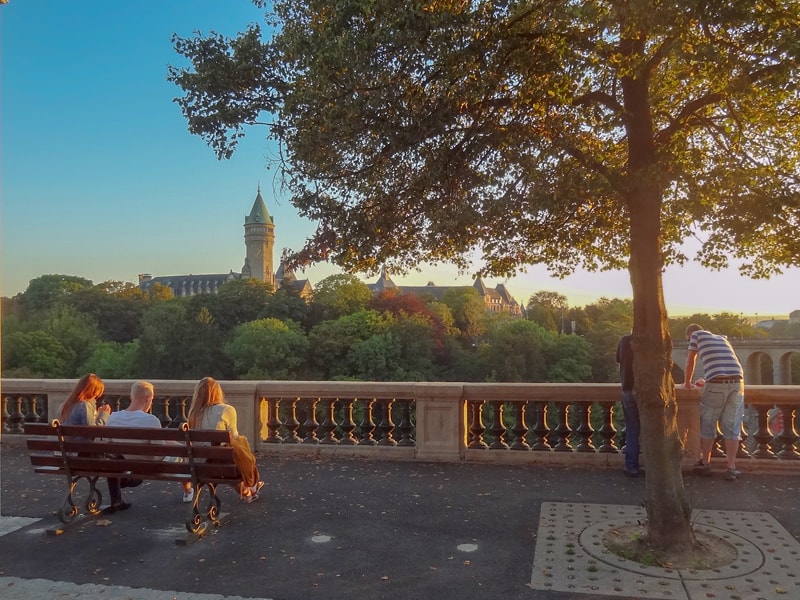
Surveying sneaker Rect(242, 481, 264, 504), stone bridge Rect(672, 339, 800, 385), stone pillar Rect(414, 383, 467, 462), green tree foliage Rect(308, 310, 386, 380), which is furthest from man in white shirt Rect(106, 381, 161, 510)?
stone bridge Rect(672, 339, 800, 385)

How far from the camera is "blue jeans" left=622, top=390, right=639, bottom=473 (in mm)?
7637

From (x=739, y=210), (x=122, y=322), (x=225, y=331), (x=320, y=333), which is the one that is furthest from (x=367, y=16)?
(x=122, y=322)

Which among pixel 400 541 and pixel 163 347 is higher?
pixel 163 347

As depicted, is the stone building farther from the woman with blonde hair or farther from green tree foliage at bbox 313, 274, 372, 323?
the woman with blonde hair

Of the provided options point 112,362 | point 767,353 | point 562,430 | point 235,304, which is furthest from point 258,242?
point 562,430

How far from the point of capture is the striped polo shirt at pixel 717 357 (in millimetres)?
7258

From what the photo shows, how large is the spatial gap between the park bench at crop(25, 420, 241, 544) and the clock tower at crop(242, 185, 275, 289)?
142m

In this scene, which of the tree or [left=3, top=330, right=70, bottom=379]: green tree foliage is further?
[left=3, top=330, right=70, bottom=379]: green tree foliage

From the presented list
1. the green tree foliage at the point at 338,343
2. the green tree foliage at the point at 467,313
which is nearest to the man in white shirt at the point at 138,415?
the green tree foliage at the point at 338,343

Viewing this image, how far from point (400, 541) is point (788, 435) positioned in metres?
5.20

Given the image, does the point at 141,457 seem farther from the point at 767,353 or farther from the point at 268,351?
the point at 767,353

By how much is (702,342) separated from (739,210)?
2460 millimetres

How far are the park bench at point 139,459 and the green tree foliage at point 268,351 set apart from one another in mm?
55282

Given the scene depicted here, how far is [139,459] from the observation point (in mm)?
6059
